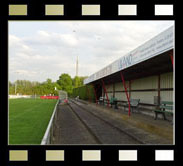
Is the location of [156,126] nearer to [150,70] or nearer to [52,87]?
[150,70]

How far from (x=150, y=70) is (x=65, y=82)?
54.3m

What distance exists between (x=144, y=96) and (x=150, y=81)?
3.83ft

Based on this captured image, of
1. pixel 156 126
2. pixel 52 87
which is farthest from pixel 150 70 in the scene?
pixel 52 87

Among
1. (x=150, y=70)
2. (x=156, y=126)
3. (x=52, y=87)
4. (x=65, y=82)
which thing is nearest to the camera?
(x=156, y=126)

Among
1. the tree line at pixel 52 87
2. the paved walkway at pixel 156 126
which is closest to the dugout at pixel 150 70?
the paved walkway at pixel 156 126

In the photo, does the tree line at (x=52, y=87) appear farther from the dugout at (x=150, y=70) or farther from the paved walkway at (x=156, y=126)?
the paved walkway at (x=156, y=126)

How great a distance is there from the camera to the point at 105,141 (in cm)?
631

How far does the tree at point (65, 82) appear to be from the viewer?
61.6m

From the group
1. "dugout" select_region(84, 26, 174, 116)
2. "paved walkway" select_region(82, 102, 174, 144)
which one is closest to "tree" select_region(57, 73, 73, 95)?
"dugout" select_region(84, 26, 174, 116)

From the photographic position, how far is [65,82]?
63156mm

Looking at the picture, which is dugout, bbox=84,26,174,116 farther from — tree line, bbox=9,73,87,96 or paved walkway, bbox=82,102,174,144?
tree line, bbox=9,73,87,96
